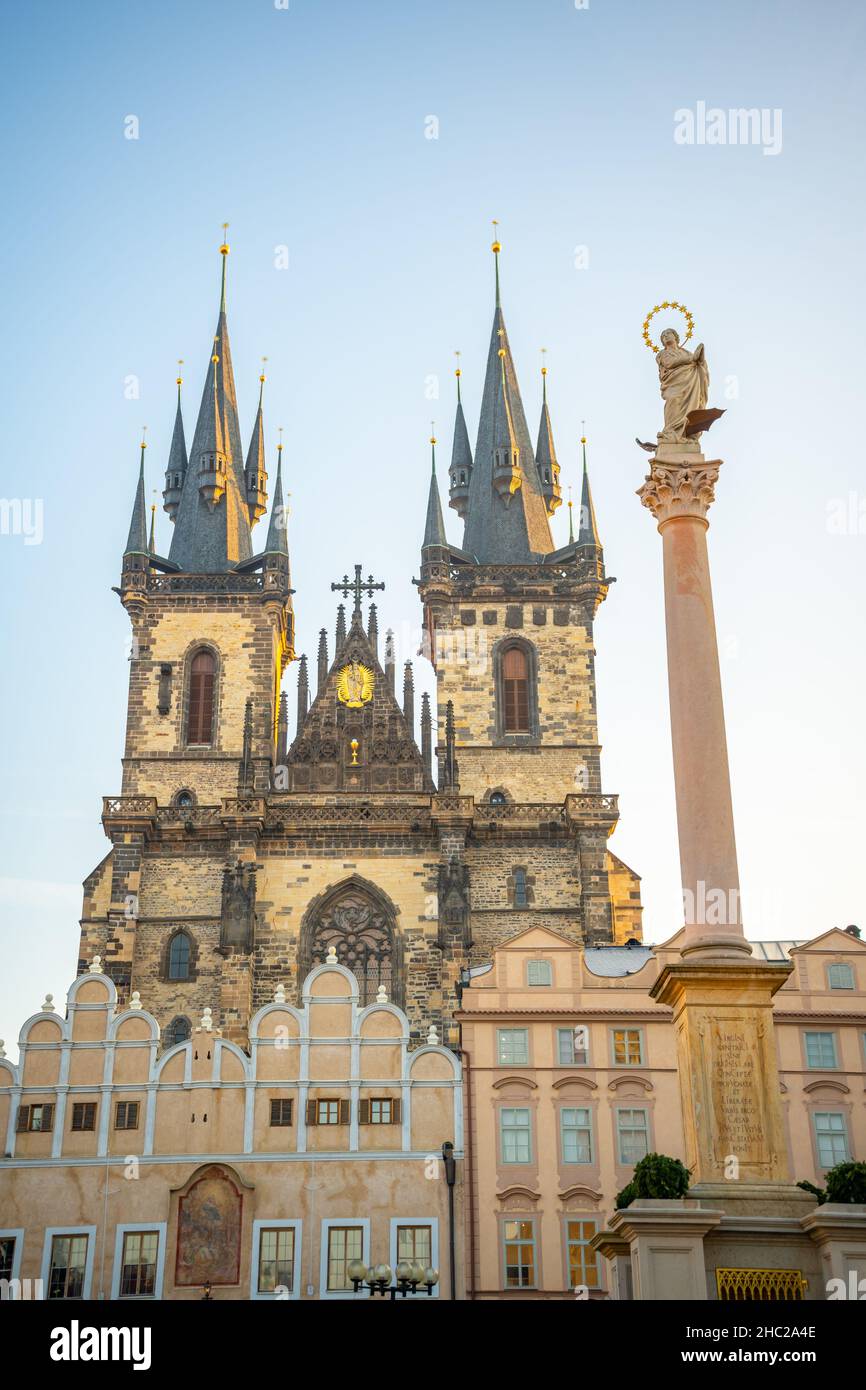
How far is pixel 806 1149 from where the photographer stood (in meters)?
31.6

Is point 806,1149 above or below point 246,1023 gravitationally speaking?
below

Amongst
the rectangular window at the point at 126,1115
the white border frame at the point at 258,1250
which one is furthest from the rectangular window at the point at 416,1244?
the rectangular window at the point at 126,1115

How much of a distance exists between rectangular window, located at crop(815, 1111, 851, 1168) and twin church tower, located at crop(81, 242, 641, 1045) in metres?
14.5

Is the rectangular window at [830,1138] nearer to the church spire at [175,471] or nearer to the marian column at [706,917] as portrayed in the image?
the marian column at [706,917]

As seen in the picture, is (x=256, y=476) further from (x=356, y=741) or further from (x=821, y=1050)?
(x=821, y=1050)

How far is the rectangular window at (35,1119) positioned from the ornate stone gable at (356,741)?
19.6 meters

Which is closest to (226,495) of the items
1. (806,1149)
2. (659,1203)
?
(806,1149)

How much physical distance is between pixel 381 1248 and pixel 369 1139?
207 cm

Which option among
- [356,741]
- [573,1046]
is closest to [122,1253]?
[573,1046]

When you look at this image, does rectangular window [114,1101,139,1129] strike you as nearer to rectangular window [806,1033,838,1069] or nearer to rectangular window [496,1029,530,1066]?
rectangular window [496,1029,530,1066]

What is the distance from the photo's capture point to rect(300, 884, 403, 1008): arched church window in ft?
153

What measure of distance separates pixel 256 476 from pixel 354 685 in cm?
1178

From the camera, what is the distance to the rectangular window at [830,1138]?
104ft
